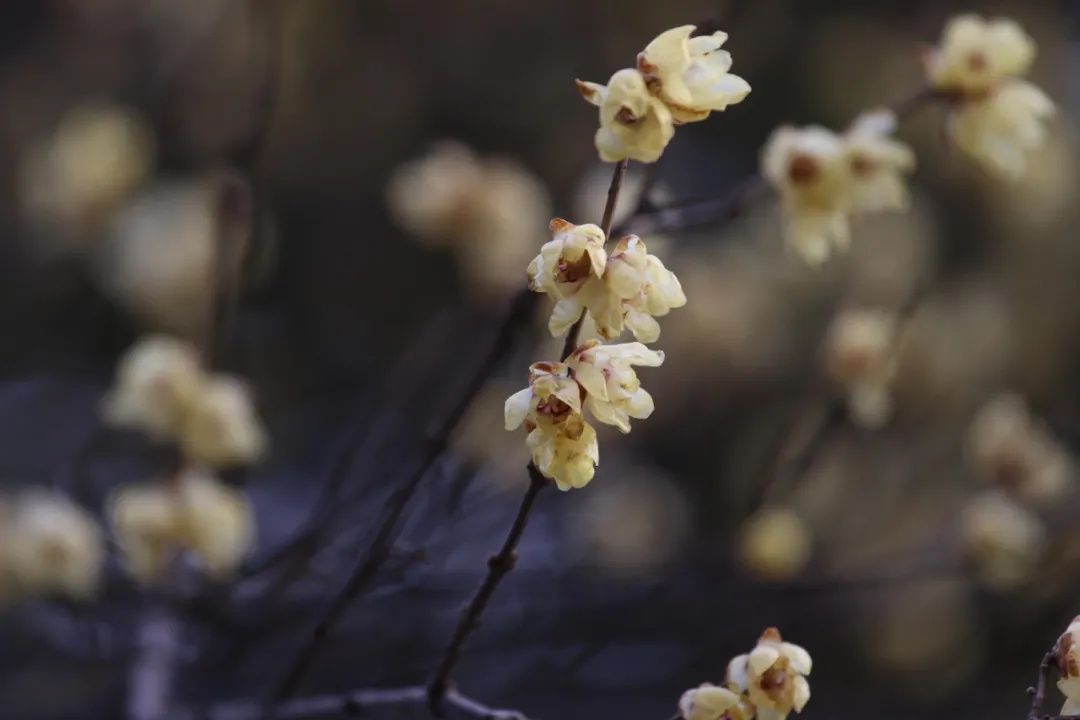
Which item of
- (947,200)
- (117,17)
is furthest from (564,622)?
(117,17)

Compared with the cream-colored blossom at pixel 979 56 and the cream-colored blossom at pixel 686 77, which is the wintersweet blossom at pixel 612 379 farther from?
the cream-colored blossom at pixel 979 56

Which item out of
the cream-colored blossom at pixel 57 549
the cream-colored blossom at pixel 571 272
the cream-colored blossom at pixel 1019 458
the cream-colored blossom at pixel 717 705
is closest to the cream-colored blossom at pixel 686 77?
the cream-colored blossom at pixel 571 272

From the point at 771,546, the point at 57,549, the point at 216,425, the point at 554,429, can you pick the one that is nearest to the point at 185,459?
the point at 216,425

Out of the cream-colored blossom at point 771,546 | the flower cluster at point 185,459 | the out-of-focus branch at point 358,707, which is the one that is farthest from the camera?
the cream-colored blossom at point 771,546

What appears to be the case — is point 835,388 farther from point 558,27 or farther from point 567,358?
point 558,27

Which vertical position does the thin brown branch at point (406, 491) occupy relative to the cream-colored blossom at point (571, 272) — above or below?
Result: above
